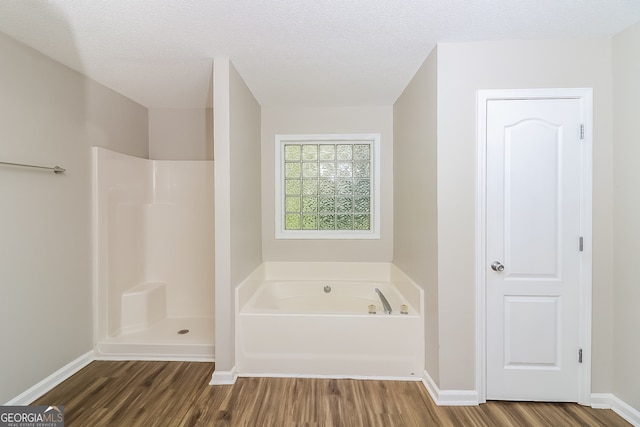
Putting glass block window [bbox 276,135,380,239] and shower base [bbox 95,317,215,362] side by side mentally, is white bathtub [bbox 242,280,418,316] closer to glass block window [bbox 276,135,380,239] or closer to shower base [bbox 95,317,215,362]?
glass block window [bbox 276,135,380,239]

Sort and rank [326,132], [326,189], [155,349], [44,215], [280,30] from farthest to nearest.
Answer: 1. [326,189]
2. [326,132]
3. [155,349]
4. [44,215]
5. [280,30]

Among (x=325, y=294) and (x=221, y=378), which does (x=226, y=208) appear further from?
(x=325, y=294)

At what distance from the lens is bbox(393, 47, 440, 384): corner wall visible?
2.06 m

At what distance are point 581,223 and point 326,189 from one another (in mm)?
2247

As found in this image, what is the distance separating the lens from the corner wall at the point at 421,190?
6.75 feet

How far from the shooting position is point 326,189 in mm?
3461

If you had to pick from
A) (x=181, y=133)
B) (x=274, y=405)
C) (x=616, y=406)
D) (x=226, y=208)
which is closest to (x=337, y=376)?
(x=274, y=405)

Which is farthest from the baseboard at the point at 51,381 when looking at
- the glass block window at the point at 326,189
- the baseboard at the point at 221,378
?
the glass block window at the point at 326,189

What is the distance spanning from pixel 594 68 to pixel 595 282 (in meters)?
1.39

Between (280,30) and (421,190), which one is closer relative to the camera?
(280,30)

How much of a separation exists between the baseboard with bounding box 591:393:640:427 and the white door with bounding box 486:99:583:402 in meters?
0.11

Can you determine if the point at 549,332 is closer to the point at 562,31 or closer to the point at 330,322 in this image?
the point at 330,322

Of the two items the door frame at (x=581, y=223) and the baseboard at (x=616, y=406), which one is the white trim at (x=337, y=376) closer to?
the door frame at (x=581, y=223)

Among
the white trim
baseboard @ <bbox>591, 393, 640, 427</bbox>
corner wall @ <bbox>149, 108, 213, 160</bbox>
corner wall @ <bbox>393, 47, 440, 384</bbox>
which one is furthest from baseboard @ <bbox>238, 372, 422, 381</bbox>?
corner wall @ <bbox>149, 108, 213, 160</bbox>
